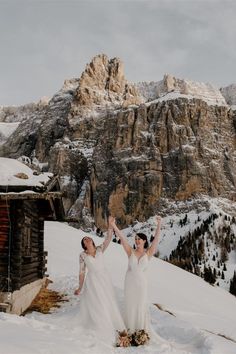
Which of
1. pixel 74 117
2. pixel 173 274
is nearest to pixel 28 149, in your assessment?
pixel 74 117

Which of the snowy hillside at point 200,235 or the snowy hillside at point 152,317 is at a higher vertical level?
the snowy hillside at point 152,317

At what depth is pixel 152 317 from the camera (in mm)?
13648

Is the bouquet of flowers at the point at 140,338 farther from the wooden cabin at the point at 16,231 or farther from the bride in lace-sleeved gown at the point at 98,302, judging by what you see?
the wooden cabin at the point at 16,231

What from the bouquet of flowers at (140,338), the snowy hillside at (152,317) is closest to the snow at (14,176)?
the snowy hillside at (152,317)

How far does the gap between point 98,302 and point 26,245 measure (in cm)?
634

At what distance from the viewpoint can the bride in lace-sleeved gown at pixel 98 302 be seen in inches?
363

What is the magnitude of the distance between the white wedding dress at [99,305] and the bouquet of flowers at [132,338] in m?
0.13

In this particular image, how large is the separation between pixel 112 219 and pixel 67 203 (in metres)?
120

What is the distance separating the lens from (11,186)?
40.6 ft

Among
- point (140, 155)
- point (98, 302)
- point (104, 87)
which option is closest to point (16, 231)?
point (98, 302)

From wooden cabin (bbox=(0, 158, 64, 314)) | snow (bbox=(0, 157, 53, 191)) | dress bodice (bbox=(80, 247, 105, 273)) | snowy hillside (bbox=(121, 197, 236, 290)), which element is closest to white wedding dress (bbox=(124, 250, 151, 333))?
dress bodice (bbox=(80, 247, 105, 273))

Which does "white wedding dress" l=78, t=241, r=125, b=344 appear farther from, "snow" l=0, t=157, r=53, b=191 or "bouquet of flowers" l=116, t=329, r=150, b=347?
"snow" l=0, t=157, r=53, b=191

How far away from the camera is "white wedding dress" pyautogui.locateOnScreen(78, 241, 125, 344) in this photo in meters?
9.19

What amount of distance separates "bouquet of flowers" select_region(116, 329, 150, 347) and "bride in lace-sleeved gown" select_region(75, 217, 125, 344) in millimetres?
125
